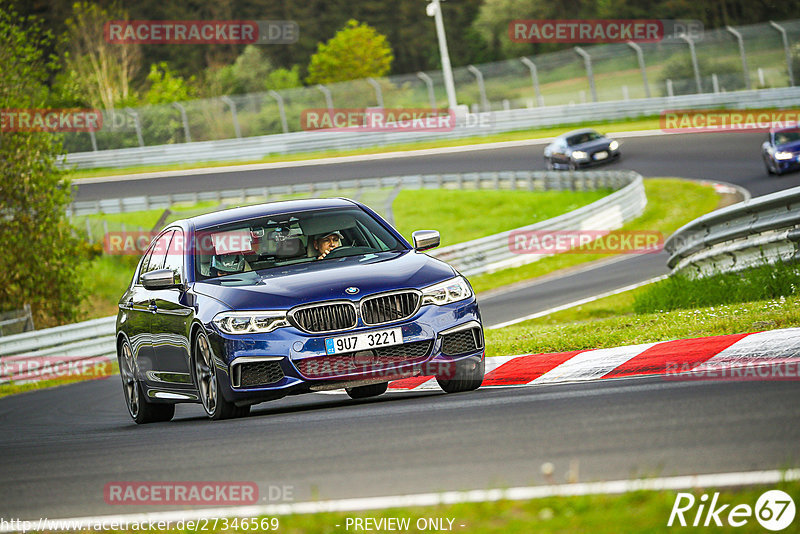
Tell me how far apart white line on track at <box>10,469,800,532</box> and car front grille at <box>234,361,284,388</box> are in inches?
116

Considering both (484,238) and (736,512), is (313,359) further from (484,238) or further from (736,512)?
(484,238)

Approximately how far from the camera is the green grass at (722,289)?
38.2 ft

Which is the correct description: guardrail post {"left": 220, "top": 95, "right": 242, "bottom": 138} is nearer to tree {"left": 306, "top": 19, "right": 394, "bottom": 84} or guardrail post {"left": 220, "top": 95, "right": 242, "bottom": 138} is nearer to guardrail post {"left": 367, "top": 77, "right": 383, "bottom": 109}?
guardrail post {"left": 367, "top": 77, "right": 383, "bottom": 109}

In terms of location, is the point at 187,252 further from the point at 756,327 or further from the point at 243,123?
the point at 243,123

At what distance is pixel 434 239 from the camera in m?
9.42

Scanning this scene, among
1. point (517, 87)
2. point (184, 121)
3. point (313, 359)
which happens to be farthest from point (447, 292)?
point (184, 121)

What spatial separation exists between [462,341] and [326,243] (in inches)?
59.1

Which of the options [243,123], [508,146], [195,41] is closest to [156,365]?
[508,146]

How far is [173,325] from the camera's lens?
9336mm

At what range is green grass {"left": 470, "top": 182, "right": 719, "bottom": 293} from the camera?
2611 cm

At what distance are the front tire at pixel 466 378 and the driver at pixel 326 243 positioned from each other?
1.38 m

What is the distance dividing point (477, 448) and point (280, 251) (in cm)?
393

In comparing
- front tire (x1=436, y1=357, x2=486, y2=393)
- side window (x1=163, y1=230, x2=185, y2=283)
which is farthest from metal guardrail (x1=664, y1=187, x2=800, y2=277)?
side window (x1=163, y1=230, x2=185, y2=283)

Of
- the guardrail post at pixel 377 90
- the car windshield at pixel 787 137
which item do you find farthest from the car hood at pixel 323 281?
the guardrail post at pixel 377 90
